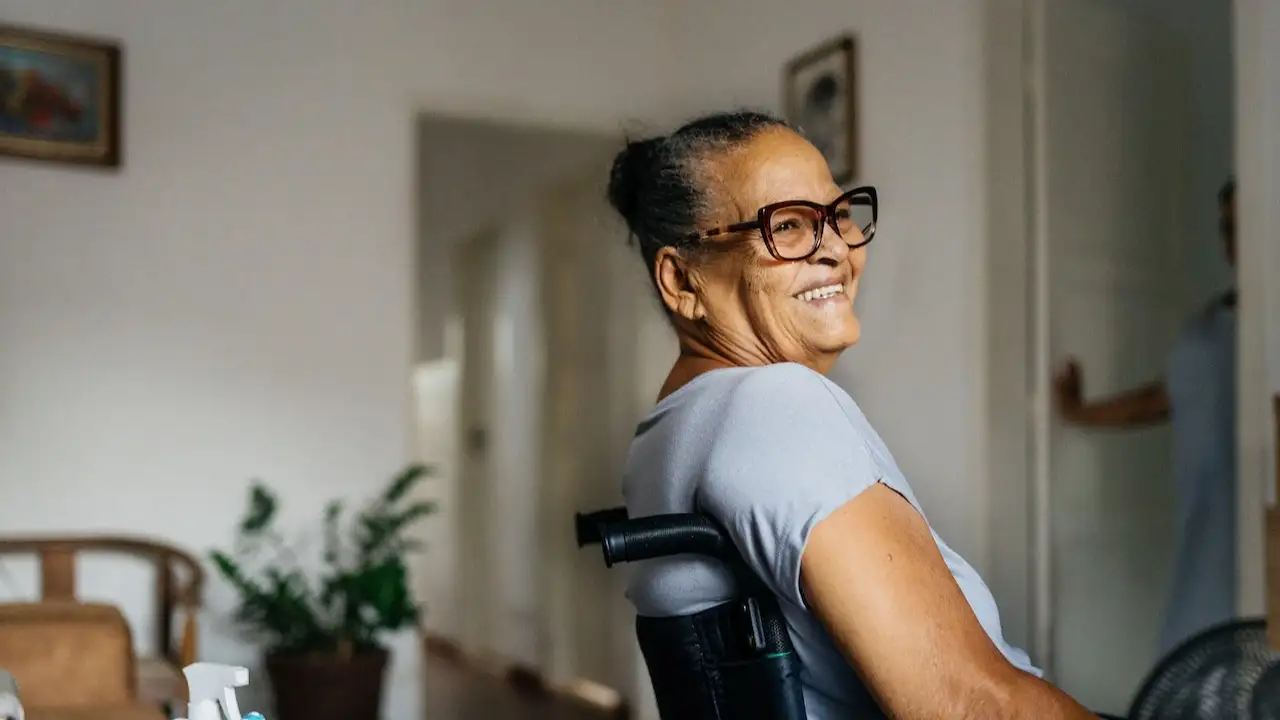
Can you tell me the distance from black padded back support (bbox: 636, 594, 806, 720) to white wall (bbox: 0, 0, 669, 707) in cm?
274

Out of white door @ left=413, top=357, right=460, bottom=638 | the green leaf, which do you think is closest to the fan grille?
the green leaf

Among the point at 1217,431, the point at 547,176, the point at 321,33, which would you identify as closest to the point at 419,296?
the point at 547,176

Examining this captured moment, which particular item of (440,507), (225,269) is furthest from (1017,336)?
(440,507)

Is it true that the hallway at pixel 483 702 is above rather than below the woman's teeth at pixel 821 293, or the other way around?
below

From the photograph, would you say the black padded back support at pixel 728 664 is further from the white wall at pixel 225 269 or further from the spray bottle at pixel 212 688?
the white wall at pixel 225 269

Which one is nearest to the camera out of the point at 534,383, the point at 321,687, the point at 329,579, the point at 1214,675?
the point at 1214,675

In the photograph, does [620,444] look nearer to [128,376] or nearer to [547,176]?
[547,176]

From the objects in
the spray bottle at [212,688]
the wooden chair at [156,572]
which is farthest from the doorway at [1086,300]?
the spray bottle at [212,688]

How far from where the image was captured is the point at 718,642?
2.91 feet

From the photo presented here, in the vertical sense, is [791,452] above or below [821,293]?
below

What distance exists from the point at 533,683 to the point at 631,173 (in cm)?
406

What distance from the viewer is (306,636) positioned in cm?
323

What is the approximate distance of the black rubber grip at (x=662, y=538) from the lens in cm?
81

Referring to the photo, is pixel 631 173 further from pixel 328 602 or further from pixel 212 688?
pixel 328 602
